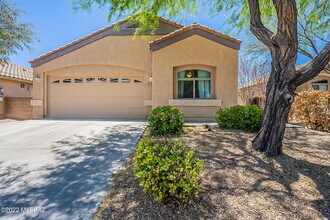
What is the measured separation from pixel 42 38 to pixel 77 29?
2.32m

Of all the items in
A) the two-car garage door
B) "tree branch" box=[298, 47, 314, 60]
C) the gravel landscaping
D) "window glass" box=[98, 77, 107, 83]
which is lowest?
the gravel landscaping

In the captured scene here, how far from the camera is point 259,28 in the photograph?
5074 millimetres

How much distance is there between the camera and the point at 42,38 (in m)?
10.9

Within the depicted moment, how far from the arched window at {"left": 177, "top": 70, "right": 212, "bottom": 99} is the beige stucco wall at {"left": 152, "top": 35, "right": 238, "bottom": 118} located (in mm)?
536

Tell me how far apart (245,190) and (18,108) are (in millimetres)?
16663

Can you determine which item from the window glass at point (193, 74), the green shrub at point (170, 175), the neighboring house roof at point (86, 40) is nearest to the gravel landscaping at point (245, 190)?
the green shrub at point (170, 175)

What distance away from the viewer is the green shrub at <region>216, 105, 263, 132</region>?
284 inches

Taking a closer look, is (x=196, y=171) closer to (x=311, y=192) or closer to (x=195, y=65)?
(x=311, y=192)

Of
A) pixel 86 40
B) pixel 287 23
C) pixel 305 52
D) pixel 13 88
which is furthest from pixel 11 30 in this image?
pixel 305 52

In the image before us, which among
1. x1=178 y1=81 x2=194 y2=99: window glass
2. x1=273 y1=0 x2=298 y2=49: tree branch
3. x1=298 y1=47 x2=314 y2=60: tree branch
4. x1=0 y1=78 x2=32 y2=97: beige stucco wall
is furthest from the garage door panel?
x1=298 y1=47 x2=314 y2=60: tree branch

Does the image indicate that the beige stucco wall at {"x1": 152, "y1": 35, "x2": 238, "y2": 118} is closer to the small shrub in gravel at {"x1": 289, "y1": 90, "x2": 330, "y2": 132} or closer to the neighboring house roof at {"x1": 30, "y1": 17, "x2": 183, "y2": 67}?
the neighboring house roof at {"x1": 30, "y1": 17, "x2": 183, "y2": 67}

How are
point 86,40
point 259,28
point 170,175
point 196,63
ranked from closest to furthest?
point 170,175 < point 259,28 < point 196,63 < point 86,40

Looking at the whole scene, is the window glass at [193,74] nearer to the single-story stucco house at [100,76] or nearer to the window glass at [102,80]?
the single-story stucco house at [100,76]

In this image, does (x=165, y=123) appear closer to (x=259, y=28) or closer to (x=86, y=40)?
(x=259, y=28)
